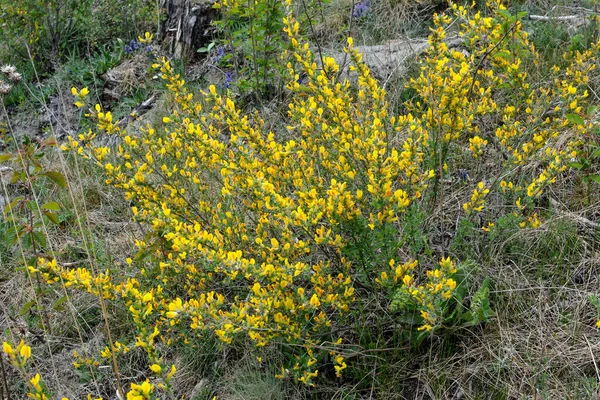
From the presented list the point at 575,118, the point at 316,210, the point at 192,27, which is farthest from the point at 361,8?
the point at 316,210

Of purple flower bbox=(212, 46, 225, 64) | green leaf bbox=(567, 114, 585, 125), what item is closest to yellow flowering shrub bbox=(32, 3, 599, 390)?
green leaf bbox=(567, 114, 585, 125)

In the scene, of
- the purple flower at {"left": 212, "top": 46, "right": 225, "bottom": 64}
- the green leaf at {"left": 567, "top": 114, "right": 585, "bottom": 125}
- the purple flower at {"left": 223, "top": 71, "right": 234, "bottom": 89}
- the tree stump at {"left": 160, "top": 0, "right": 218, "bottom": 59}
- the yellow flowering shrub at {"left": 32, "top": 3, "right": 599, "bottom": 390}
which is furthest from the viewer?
the tree stump at {"left": 160, "top": 0, "right": 218, "bottom": 59}

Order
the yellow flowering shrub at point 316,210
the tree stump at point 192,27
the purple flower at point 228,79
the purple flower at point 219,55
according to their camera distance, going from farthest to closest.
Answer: the tree stump at point 192,27 → the purple flower at point 219,55 → the purple flower at point 228,79 → the yellow flowering shrub at point 316,210

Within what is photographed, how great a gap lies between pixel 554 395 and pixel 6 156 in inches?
87.0

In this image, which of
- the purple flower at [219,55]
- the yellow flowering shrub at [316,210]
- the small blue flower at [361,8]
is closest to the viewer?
the yellow flowering shrub at [316,210]

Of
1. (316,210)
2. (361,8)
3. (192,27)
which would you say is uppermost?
(316,210)

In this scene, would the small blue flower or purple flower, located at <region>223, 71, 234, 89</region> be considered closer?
purple flower, located at <region>223, 71, 234, 89</region>

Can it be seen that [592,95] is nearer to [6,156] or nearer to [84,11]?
[6,156]

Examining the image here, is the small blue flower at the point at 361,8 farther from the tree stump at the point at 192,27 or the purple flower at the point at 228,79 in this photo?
the tree stump at the point at 192,27

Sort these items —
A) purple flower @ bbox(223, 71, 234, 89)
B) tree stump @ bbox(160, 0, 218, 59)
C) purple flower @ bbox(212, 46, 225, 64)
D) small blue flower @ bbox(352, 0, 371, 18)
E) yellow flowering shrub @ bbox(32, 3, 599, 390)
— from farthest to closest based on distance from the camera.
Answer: tree stump @ bbox(160, 0, 218, 59)
purple flower @ bbox(212, 46, 225, 64)
small blue flower @ bbox(352, 0, 371, 18)
purple flower @ bbox(223, 71, 234, 89)
yellow flowering shrub @ bbox(32, 3, 599, 390)

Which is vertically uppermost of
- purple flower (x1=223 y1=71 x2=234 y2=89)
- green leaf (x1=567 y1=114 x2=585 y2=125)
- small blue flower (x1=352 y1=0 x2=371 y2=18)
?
green leaf (x1=567 y1=114 x2=585 y2=125)

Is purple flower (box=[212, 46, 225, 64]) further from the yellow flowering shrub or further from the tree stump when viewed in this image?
the yellow flowering shrub

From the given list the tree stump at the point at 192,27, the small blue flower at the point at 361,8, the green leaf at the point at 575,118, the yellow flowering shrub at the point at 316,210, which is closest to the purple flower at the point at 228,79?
the tree stump at the point at 192,27

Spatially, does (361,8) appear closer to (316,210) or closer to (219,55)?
(219,55)
